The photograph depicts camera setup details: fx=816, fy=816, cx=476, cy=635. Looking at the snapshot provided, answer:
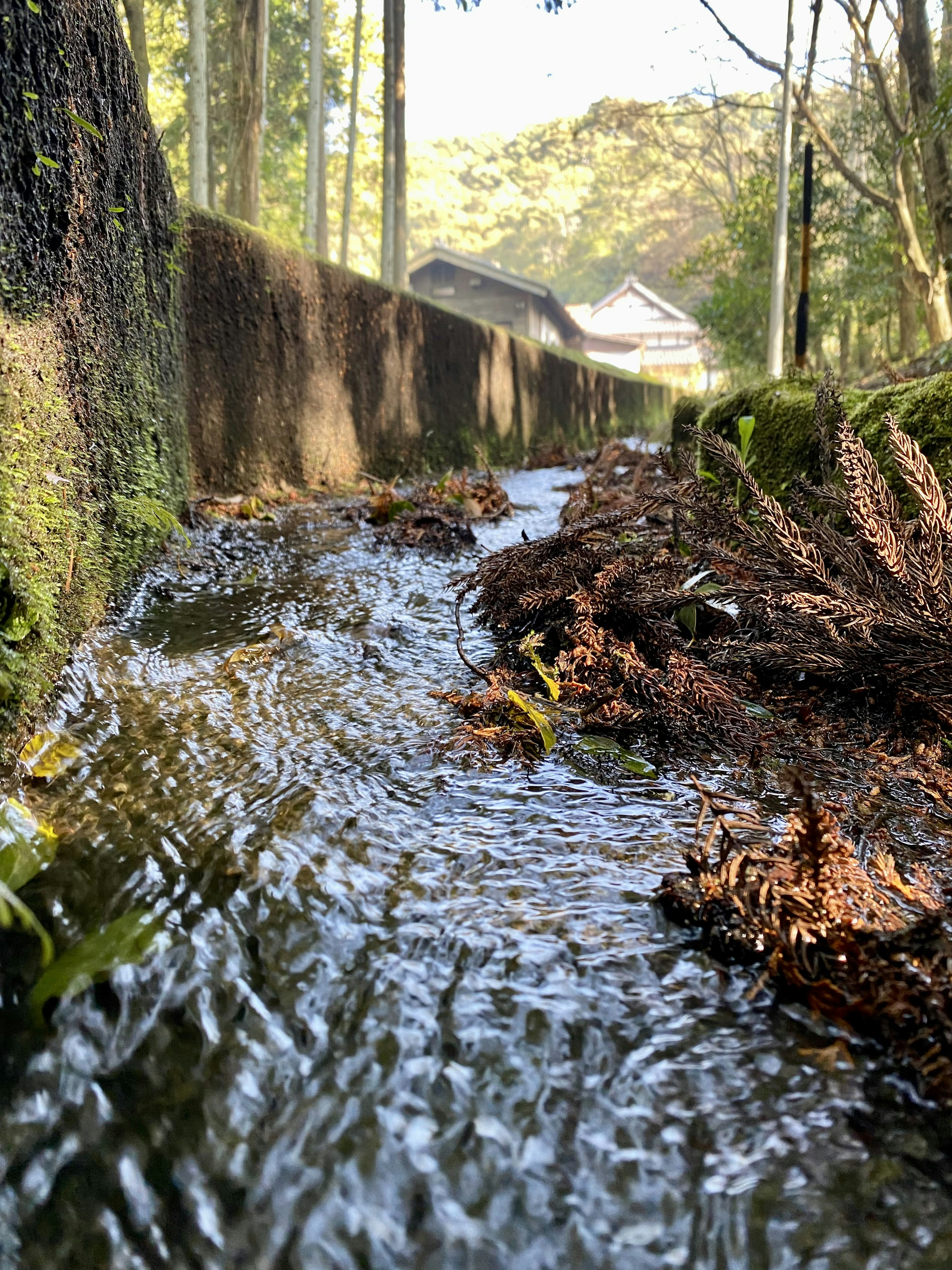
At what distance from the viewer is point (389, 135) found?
1464cm

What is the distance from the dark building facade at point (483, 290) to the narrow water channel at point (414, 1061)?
1466 inches

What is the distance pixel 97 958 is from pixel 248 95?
1238cm

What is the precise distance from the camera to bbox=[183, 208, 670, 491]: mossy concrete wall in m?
4.94

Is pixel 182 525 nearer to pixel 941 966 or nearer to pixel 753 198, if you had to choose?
pixel 941 966

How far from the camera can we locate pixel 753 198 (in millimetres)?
18109

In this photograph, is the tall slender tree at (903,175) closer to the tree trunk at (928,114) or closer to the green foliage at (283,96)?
the tree trunk at (928,114)

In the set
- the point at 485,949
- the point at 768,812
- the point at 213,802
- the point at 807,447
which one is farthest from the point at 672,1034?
the point at 807,447

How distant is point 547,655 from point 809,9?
16.5 metres

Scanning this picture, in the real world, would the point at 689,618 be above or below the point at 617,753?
above

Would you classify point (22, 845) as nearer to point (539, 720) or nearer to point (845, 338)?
point (539, 720)

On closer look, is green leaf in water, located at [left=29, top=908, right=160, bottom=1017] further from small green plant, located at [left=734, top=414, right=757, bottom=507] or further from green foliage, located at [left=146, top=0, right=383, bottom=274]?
green foliage, located at [left=146, top=0, right=383, bottom=274]

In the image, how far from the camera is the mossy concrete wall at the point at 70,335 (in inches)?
71.2

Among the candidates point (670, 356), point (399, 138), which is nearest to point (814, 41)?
point (399, 138)

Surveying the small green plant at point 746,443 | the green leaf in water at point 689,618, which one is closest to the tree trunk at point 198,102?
the small green plant at point 746,443
